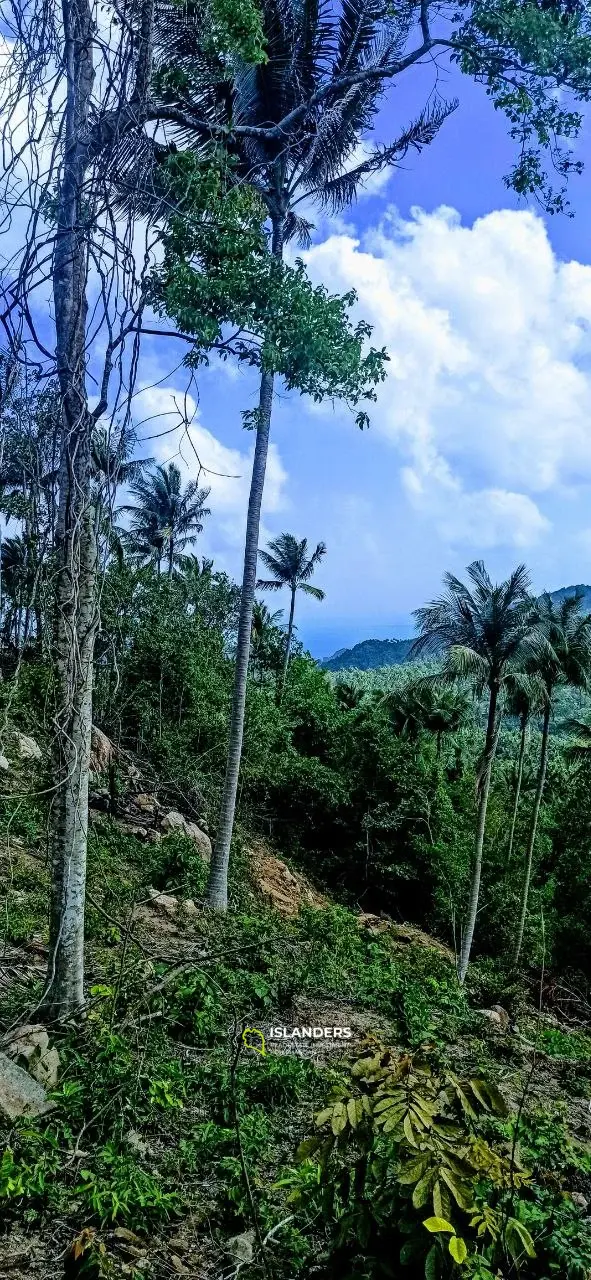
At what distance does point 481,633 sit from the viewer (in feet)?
56.0

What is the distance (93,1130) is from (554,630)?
1925cm

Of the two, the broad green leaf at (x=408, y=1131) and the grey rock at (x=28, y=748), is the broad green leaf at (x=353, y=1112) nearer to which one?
the broad green leaf at (x=408, y=1131)

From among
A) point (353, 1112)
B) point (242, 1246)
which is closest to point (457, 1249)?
point (353, 1112)

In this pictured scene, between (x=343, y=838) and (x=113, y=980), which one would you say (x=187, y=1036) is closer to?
(x=113, y=980)

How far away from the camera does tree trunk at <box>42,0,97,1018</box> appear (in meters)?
2.45

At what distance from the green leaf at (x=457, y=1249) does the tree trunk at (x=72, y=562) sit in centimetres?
167

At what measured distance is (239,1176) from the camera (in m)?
3.28

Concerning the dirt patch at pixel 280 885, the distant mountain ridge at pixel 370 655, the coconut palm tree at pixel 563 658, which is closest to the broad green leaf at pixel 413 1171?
the dirt patch at pixel 280 885

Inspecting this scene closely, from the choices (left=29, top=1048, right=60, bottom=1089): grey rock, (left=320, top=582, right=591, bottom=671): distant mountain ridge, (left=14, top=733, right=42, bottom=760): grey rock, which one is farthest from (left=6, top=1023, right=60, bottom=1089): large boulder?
(left=320, top=582, right=591, bottom=671): distant mountain ridge

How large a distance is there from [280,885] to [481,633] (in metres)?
7.01

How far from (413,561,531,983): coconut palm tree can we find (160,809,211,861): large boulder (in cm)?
631

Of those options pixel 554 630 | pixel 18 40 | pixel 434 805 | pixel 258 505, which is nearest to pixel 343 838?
pixel 434 805

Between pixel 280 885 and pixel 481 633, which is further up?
pixel 481 633

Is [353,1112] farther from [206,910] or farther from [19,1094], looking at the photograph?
[206,910]
